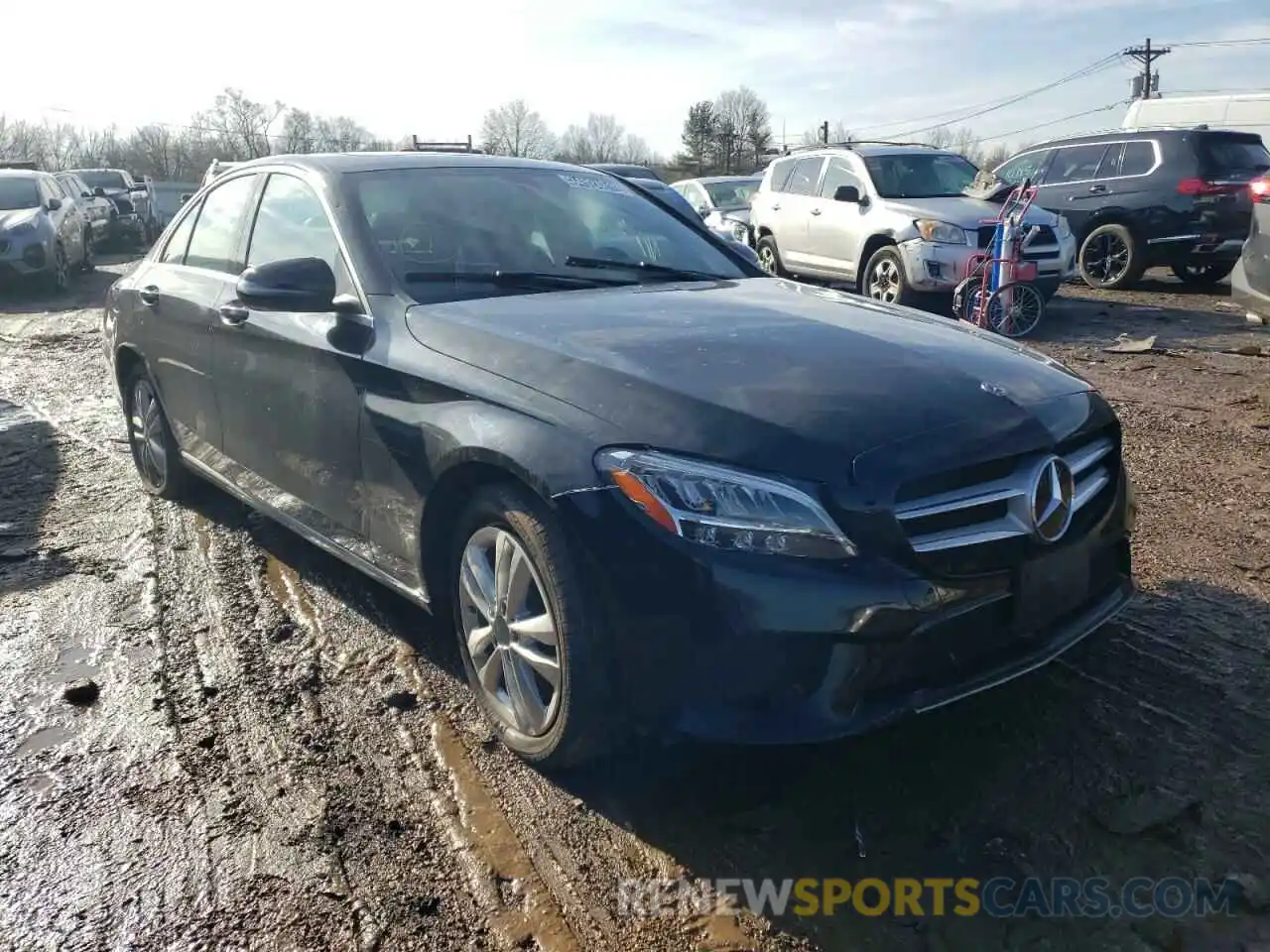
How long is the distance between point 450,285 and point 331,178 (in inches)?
29.6

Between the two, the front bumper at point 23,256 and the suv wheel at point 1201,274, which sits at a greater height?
the front bumper at point 23,256

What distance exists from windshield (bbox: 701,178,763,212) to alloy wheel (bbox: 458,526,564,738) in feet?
47.8

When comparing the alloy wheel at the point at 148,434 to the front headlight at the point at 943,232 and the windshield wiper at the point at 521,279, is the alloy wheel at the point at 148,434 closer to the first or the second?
the windshield wiper at the point at 521,279

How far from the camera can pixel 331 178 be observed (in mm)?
3836

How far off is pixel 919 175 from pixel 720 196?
6154 mm

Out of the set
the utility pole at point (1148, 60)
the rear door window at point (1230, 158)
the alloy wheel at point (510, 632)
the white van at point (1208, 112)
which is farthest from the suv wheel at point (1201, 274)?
the utility pole at point (1148, 60)

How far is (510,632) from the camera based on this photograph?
113 inches

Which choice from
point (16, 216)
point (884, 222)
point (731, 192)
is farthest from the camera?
point (731, 192)

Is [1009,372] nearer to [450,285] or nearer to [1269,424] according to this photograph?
[450,285]

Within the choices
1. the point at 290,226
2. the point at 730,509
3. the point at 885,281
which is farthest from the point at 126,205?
the point at 730,509

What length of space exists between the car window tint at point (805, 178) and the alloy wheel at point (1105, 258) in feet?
11.1

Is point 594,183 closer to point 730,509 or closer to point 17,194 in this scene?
point 730,509

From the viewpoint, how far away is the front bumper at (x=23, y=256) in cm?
1434

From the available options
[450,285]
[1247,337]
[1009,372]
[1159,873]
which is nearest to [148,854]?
[450,285]
